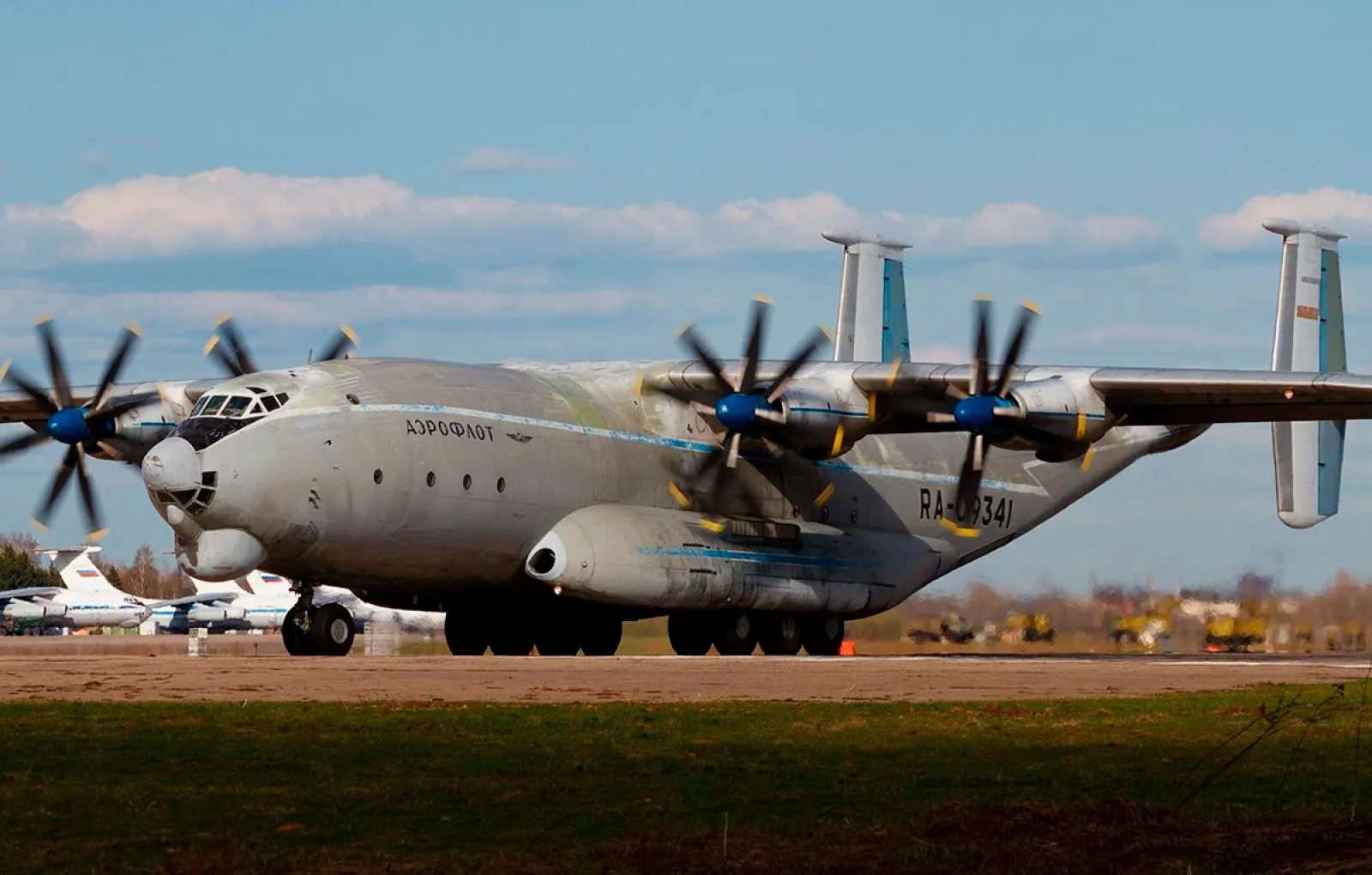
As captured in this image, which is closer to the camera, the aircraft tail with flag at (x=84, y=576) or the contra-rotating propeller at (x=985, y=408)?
the contra-rotating propeller at (x=985, y=408)

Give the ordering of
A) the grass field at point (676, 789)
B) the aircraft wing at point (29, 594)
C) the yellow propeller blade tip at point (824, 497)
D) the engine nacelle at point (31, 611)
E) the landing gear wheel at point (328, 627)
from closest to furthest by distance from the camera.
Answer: the grass field at point (676, 789) → the landing gear wheel at point (328, 627) → the yellow propeller blade tip at point (824, 497) → the aircraft wing at point (29, 594) → the engine nacelle at point (31, 611)

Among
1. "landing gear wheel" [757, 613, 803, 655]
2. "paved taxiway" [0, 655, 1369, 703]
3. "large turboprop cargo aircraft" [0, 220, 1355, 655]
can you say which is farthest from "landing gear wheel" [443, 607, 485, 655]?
"paved taxiway" [0, 655, 1369, 703]

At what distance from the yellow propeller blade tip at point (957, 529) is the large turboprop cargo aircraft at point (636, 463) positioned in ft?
0.21

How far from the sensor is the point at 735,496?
32.0 m

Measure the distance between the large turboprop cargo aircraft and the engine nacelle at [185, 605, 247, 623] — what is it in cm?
4357

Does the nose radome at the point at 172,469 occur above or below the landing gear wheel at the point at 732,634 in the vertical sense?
above

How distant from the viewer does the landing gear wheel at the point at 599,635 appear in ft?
107

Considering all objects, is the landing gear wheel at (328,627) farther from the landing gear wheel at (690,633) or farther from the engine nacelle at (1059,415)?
the engine nacelle at (1059,415)

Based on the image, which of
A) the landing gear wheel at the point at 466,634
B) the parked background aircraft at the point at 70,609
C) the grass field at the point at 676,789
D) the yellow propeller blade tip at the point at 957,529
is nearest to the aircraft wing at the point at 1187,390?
the yellow propeller blade tip at the point at 957,529

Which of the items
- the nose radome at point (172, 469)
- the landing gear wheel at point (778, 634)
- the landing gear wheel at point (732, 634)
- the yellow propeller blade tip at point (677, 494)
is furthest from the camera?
the landing gear wheel at point (778, 634)

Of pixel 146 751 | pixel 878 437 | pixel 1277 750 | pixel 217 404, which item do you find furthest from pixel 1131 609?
pixel 146 751

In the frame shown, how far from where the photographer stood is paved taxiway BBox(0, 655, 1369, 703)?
1742 cm

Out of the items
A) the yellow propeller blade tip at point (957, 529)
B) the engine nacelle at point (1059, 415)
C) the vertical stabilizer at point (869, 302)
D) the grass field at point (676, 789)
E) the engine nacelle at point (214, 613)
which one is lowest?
the grass field at point (676, 789)

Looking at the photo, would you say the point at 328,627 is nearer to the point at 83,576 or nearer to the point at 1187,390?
the point at 1187,390
